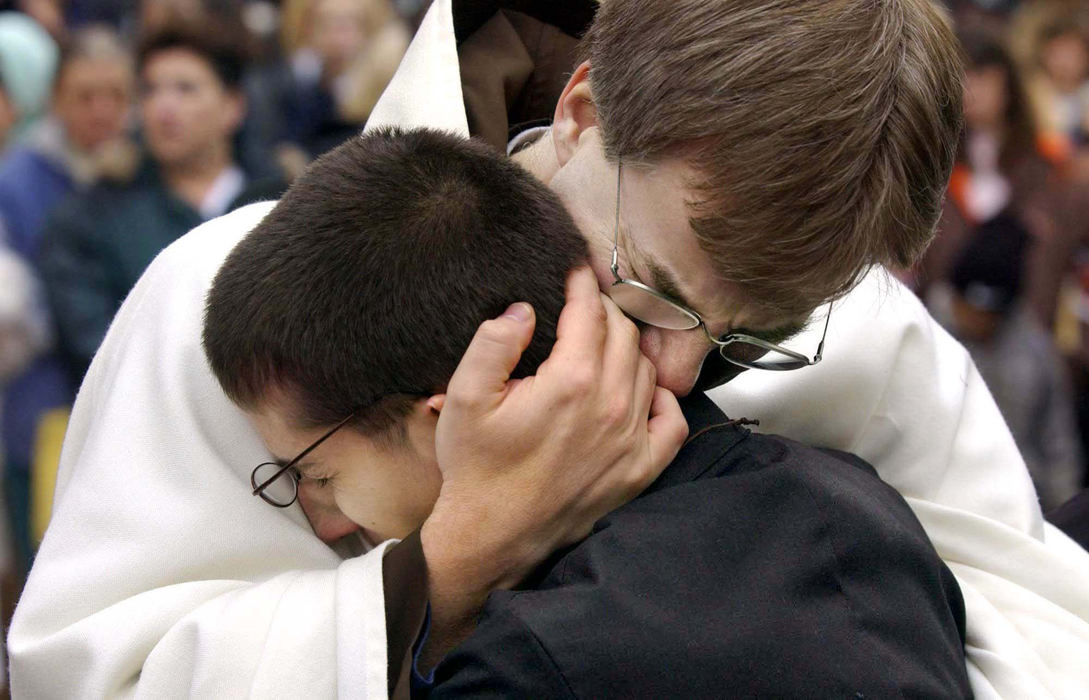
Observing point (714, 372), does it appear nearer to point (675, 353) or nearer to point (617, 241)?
point (675, 353)

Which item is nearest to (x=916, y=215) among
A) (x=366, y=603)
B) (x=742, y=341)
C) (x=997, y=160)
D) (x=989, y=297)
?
(x=742, y=341)

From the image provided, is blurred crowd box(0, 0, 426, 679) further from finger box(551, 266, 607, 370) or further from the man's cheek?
finger box(551, 266, 607, 370)

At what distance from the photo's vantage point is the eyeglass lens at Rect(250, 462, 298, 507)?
183 cm

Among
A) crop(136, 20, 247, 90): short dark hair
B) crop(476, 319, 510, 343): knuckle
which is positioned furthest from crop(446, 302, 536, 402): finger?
crop(136, 20, 247, 90): short dark hair

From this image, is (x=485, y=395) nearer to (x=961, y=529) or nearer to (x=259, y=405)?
(x=259, y=405)

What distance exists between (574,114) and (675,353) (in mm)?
378

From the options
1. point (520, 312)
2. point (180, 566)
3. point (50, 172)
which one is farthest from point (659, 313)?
point (50, 172)

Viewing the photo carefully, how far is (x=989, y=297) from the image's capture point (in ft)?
17.7

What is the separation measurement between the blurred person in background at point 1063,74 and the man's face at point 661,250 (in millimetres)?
6495

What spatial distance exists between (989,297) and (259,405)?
4319 millimetres

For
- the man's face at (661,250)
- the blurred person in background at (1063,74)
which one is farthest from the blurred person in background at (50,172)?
the blurred person in background at (1063,74)

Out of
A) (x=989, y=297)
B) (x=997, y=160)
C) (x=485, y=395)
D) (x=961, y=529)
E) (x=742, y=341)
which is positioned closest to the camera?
(x=485, y=395)

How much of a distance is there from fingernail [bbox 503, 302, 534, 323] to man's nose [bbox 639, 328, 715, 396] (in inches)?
9.5

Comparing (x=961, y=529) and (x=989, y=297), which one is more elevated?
(x=961, y=529)
